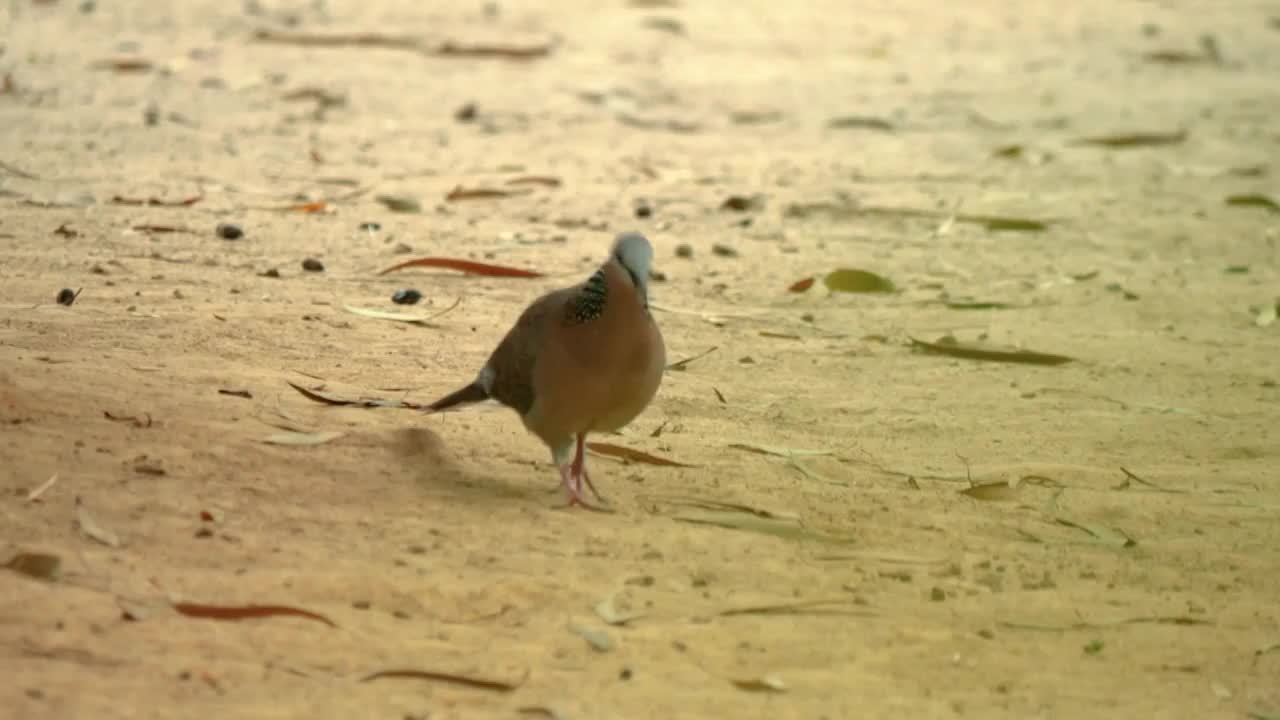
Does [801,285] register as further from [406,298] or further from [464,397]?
[464,397]

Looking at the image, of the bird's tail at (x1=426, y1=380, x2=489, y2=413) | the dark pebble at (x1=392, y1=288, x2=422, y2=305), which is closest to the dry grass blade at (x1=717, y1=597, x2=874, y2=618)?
the bird's tail at (x1=426, y1=380, x2=489, y2=413)

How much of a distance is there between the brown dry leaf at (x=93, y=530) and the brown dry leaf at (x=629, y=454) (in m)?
1.18

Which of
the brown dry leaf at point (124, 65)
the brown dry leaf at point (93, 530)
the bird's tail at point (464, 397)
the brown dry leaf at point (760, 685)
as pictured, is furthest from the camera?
the brown dry leaf at point (124, 65)

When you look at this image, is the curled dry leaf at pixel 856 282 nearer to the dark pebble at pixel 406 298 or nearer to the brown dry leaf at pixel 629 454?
the dark pebble at pixel 406 298

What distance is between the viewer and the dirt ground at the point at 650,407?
9.62ft

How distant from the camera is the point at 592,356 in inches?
132

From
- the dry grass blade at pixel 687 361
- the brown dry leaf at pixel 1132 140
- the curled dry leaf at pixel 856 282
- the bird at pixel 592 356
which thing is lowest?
the brown dry leaf at pixel 1132 140

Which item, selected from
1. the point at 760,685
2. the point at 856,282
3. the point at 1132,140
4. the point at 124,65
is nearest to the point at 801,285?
the point at 856,282

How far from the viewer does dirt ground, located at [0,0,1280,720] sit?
115 inches

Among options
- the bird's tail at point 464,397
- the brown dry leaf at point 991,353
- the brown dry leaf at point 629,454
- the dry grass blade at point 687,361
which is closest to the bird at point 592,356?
the bird's tail at point 464,397

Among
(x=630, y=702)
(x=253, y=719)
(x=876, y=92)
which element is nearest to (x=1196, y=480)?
(x=630, y=702)

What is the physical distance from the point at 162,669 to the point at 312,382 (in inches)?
56.6

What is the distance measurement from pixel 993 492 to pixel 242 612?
67.9 inches

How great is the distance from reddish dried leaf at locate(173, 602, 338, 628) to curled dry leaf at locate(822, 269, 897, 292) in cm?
293
